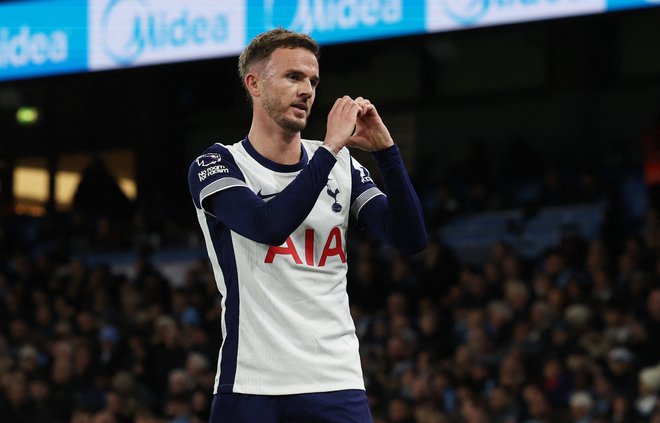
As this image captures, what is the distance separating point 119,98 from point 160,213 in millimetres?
4654

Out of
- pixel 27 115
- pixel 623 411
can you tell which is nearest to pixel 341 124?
pixel 623 411

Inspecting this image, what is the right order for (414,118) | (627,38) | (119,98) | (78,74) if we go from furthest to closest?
(119,98)
(414,118)
(627,38)
(78,74)

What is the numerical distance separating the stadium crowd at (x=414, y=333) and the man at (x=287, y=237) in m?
6.31

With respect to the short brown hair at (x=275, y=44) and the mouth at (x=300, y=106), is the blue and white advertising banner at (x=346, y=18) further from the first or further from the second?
the mouth at (x=300, y=106)

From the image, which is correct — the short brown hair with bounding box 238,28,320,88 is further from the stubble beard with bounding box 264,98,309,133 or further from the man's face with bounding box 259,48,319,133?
the stubble beard with bounding box 264,98,309,133

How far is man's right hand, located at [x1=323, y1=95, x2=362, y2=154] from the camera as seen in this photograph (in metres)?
3.58

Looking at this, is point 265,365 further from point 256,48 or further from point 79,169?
point 79,169

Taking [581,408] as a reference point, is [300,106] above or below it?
above

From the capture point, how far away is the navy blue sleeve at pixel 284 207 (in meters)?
3.46

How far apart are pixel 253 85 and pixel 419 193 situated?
488 inches

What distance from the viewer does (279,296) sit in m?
3.64

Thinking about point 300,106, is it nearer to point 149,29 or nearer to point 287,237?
point 287,237

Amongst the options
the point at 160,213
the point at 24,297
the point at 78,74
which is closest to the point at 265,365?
the point at 78,74

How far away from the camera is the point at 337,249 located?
3.74m
